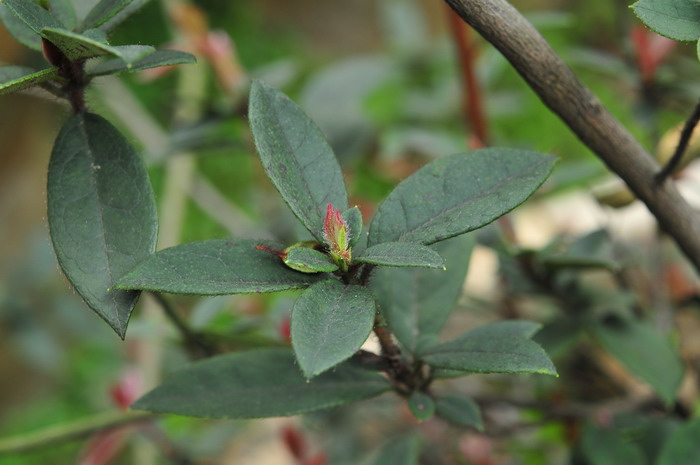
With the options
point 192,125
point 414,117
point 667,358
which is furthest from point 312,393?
point 414,117

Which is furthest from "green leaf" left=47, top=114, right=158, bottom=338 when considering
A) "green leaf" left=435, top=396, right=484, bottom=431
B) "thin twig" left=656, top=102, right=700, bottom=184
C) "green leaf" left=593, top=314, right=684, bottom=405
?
"green leaf" left=593, top=314, right=684, bottom=405

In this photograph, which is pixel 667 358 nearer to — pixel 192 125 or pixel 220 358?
pixel 220 358

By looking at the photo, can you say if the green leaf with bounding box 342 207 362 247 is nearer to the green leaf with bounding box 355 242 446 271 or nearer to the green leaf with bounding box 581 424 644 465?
the green leaf with bounding box 355 242 446 271

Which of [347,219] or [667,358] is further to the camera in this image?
[667,358]

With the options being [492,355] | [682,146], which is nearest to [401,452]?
[492,355]

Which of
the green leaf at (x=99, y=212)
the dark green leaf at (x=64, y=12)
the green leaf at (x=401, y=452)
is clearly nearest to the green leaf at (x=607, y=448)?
the green leaf at (x=401, y=452)
